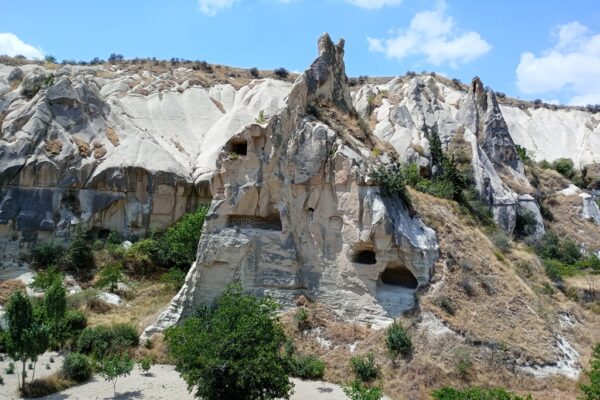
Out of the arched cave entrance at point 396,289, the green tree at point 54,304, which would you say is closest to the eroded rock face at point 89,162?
the green tree at point 54,304

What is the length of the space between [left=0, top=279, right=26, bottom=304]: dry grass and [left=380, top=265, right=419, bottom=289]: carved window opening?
59.1ft

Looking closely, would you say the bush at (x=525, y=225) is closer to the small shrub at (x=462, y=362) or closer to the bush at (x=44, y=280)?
the small shrub at (x=462, y=362)

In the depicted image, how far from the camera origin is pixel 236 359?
12.2 metres

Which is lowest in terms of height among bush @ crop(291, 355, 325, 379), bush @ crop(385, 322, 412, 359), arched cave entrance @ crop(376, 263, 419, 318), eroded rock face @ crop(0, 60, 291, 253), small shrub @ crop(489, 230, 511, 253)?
bush @ crop(291, 355, 325, 379)

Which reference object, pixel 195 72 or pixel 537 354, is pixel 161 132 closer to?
pixel 195 72

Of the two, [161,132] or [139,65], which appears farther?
[139,65]

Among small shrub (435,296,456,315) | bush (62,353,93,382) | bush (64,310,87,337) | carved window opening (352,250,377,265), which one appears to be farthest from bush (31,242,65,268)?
small shrub (435,296,456,315)

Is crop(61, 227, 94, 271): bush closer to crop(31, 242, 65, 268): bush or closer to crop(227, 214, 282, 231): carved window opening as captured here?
crop(31, 242, 65, 268): bush

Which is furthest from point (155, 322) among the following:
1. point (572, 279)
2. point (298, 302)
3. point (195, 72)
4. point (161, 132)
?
point (195, 72)

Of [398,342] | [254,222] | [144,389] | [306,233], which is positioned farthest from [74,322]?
[398,342]

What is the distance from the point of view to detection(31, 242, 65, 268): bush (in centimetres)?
2809

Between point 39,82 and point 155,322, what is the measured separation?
28997 mm

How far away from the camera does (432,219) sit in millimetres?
20797

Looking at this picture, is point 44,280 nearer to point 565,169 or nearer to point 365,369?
point 365,369
